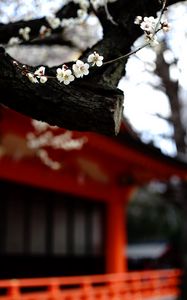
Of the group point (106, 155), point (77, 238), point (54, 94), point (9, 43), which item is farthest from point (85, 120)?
point (77, 238)

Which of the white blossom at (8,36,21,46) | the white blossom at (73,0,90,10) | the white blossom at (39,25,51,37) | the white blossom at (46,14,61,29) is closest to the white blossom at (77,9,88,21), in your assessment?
the white blossom at (73,0,90,10)

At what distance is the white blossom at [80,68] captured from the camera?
3188 millimetres

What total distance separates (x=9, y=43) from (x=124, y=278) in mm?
7586

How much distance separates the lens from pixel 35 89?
3.31 m

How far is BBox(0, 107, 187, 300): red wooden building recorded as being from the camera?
33.7 ft

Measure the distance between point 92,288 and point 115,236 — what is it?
2.51 meters

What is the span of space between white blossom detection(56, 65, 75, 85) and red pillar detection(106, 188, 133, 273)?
33.6 feet

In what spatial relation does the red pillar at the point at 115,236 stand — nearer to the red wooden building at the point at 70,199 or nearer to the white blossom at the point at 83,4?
the red wooden building at the point at 70,199

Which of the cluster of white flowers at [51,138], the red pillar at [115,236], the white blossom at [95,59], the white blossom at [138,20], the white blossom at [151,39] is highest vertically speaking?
the cluster of white flowers at [51,138]

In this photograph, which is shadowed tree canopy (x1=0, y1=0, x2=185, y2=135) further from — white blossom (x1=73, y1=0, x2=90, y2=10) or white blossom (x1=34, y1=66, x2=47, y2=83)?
white blossom (x1=73, y1=0, x2=90, y2=10)

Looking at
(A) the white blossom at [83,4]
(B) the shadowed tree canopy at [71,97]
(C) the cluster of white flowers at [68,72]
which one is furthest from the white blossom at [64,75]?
(A) the white blossom at [83,4]

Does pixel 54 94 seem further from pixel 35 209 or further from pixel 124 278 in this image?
pixel 124 278

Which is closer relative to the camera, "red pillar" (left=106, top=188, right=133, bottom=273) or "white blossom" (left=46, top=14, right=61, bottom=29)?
"white blossom" (left=46, top=14, right=61, bottom=29)

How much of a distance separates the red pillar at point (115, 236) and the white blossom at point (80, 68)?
404 inches
